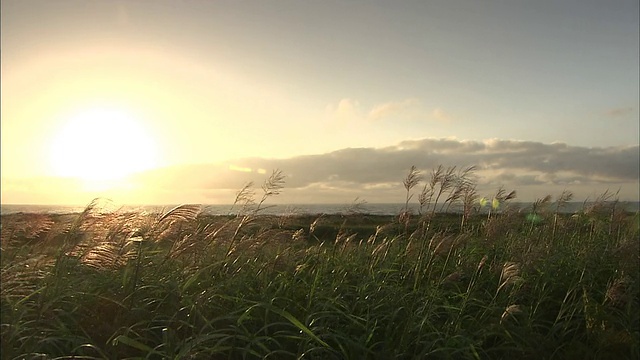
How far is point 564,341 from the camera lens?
507cm

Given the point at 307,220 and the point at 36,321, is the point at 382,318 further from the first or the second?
the point at 307,220

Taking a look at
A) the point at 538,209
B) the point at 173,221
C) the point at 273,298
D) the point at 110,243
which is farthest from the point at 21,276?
the point at 538,209

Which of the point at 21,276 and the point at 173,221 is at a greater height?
the point at 173,221

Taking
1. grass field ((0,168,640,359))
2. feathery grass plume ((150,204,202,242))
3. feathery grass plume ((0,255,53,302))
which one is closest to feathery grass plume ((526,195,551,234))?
grass field ((0,168,640,359))

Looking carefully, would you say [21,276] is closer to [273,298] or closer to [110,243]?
[110,243]

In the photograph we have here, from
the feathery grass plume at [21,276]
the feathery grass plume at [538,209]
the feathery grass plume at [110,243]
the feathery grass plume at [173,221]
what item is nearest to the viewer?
the feathery grass plume at [21,276]

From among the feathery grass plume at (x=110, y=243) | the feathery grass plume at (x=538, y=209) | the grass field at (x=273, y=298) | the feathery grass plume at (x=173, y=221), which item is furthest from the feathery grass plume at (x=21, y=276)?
→ the feathery grass plume at (x=538, y=209)

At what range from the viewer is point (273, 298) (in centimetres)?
465

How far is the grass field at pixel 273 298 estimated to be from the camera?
13.2 feet

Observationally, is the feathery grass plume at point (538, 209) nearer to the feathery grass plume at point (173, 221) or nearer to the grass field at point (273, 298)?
the grass field at point (273, 298)

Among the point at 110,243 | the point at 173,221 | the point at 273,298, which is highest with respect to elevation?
the point at 173,221

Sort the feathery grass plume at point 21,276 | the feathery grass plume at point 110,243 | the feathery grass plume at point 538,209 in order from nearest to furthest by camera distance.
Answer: the feathery grass plume at point 21,276
the feathery grass plume at point 110,243
the feathery grass plume at point 538,209

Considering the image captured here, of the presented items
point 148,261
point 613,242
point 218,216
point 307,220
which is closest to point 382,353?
point 148,261

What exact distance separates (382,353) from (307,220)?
434 centimetres
